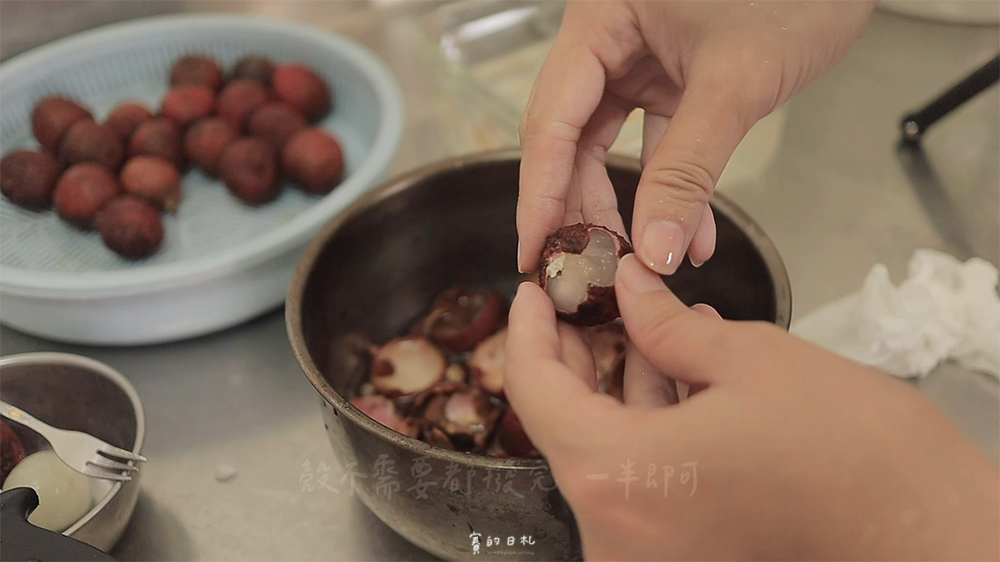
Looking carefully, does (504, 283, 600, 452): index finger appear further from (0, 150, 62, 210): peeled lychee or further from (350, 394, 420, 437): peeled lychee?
(0, 150, 62, 210): peeled lychee

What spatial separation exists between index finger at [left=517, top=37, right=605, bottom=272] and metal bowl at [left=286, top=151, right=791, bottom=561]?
11 cm

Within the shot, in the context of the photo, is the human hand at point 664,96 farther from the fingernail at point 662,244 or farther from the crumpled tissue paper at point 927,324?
the crumpled tissue paper at point 927,324

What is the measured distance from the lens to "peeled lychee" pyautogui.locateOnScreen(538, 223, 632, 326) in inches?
19.3

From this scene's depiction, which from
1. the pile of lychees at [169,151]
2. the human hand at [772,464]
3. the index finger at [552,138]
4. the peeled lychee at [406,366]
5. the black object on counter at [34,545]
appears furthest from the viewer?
the pile of lychees at [169,151]

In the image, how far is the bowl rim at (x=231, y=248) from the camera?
24.4 inches

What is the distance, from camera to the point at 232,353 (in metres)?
0.72

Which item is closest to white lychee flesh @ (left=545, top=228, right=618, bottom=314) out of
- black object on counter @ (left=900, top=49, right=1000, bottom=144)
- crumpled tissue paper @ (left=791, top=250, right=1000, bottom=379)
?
crumpled tissue paper @ (left=791, top=250, right=1000, bottom=379)

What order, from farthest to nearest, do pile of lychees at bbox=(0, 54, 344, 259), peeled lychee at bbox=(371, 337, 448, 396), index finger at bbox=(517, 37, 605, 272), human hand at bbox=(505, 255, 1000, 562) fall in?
pile of lychees at bbox=(0, 54, 344, 259) → peeled lychee at bbox=(371, 337, 448, 396) → index finger at bbox=(517, 37, 605, 272) → human hand at bbox=(505, 255, 1000, 562)

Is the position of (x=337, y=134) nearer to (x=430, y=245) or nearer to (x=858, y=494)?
(x=430, y=245)

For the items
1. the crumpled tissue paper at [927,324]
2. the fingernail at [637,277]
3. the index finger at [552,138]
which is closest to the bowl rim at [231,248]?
the index finger at [552,138]

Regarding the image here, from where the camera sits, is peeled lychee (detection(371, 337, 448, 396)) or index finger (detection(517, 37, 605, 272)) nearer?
index finger (detection(517, 37, 605, 272))

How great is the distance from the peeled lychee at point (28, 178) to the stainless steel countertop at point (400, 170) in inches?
6.1

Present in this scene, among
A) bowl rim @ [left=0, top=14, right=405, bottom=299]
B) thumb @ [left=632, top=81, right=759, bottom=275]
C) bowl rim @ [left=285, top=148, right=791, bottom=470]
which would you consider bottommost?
bowl rim @ [left=0, top=14, right=405, bottom=299]

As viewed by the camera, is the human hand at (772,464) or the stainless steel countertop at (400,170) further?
the stainless steel countertop at (400,170)
